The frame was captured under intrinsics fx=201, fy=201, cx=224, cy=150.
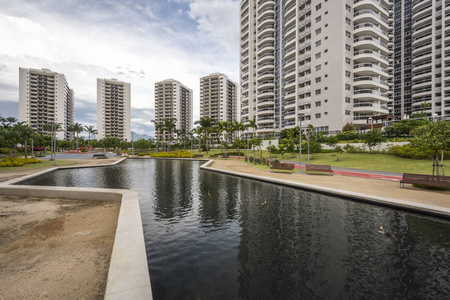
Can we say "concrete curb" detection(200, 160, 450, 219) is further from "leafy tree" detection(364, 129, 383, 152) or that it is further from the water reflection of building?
"leafy tree" detection(364, 129, 383, 152)

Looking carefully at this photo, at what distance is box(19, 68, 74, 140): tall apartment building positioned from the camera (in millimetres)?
115688

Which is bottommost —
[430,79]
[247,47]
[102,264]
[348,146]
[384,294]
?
[384,294]

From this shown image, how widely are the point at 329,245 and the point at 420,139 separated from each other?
14.4 m

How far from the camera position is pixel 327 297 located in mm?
4391

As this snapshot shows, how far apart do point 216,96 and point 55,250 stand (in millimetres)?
134079

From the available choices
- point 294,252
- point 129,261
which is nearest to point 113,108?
point 129,261

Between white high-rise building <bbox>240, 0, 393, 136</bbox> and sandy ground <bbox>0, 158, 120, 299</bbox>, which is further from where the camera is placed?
white high-rise building <bbox>240, 0, 393, 136</bbox>

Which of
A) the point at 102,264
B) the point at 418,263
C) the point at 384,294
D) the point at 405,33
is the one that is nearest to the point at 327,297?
the point at 384,294

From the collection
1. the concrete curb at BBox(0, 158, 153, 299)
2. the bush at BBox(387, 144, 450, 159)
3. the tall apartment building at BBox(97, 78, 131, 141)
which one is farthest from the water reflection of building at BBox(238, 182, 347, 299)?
the tall apartment building at BBox(97, 78, 131, 141)

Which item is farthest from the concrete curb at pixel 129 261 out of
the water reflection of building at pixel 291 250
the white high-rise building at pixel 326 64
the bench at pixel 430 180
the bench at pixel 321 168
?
the white high-rise building at pixel 326 64

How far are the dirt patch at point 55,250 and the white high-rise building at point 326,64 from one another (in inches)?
2082

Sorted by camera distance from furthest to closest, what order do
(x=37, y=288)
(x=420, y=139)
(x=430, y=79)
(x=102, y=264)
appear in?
(x=430, y=79) → (x=420, y=139) → (x=102, y=264) → (x=37, y=288)

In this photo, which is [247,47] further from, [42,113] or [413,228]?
[42,113]

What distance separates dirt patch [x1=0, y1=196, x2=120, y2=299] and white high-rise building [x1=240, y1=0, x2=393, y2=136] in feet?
173
